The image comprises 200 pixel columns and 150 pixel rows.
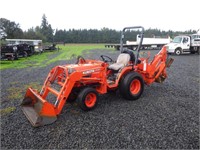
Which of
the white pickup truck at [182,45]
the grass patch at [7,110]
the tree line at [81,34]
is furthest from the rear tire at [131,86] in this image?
the tree line at [81,34]

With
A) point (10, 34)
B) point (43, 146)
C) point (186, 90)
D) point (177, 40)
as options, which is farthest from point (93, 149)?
point (10, 34)

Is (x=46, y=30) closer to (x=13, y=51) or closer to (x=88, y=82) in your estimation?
(x=13, y=51)

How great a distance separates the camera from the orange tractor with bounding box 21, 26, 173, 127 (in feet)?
14.0

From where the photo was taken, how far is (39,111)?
13.6 ft

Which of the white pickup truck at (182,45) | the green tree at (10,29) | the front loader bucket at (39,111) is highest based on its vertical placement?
the green tree at (10,29)

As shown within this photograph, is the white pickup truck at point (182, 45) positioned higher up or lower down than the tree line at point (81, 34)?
lower down

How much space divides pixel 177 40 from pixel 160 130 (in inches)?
781

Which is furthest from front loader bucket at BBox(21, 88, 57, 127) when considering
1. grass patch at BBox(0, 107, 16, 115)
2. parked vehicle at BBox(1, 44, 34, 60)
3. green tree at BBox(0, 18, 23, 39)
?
green tree at BBox(0, 18, 23, 39)

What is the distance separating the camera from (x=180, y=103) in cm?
539

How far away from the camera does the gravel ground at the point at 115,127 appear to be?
3477 mm

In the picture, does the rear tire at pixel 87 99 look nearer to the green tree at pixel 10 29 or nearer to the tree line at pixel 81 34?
the green tree at pixel 10 29

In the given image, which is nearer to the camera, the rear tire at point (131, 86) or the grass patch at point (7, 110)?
the grass patch at point (7, 110)

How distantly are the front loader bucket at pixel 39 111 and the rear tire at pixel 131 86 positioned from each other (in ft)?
7.07

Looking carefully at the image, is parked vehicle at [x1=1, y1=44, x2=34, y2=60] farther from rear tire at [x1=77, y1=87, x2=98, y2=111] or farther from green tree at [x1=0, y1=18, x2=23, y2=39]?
green tree at [x1=0, y1=18, x2=23, y2=39]
